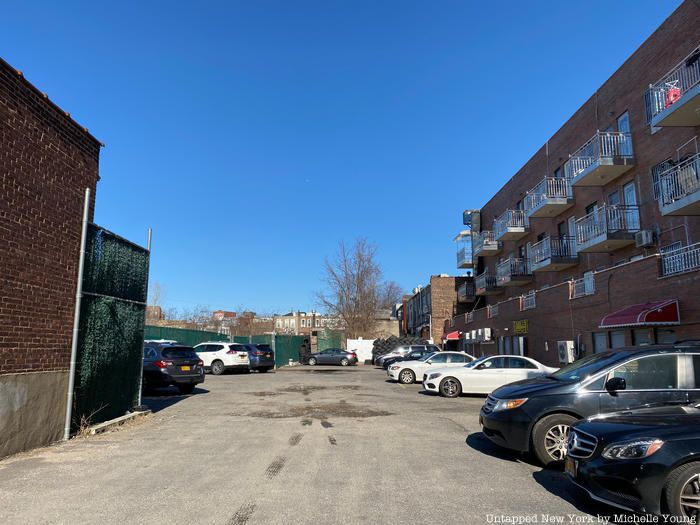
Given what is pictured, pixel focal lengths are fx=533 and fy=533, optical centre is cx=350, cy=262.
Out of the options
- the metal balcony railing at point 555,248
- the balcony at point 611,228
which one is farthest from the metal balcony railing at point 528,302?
the balcony at point 611,228

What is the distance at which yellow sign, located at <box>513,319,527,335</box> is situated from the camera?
1046 inches

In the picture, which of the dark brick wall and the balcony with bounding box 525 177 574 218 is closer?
the dark brick wall

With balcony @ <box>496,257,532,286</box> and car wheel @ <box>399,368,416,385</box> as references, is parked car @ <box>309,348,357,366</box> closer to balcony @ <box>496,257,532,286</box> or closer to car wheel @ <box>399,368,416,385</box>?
balcony @ <box>496,257,532,286</box>

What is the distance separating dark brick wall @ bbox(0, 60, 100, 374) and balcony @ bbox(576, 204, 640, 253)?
18611 millimetres

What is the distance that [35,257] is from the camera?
8406 mm

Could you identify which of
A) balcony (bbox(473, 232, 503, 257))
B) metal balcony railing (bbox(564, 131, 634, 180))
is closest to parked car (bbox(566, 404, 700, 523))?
metal balcony railing (bbox(564, 131, 634, 180))

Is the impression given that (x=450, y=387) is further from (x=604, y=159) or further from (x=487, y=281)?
(x=487, y=281)

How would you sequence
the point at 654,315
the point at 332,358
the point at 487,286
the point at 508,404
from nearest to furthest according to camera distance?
the point at 508,404 → the point at 654,315 → the point at 487,286 → the point at 332,358

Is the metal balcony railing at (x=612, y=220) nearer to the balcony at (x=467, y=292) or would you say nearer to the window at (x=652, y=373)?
the window at (x=652, y=373)

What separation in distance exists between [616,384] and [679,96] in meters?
14.0

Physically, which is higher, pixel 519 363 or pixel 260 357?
pixel 519 363

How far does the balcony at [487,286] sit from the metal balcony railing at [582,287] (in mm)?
14352

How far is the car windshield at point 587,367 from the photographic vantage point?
7430mm

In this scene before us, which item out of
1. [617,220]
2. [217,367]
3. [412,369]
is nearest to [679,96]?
[617,220]
